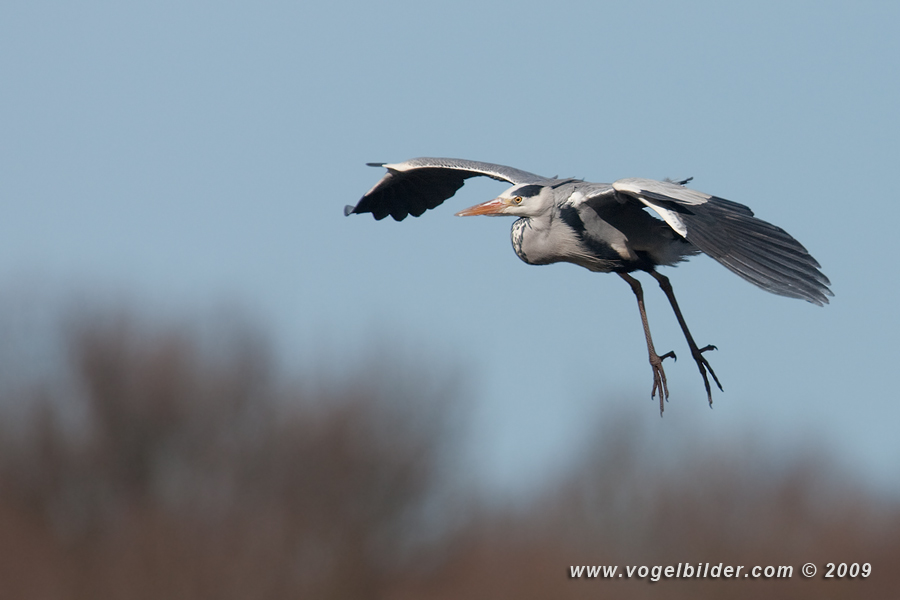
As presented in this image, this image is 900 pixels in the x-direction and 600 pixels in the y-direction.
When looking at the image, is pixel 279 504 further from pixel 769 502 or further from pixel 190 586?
pixel 769 502

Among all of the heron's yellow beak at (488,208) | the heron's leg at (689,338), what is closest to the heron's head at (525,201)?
the heron's yellow beak at (488,208)

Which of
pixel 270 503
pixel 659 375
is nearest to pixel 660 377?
pixel 659 375

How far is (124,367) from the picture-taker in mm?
25812

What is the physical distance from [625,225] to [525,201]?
773 millimetres

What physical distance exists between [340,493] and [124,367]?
5162 mm

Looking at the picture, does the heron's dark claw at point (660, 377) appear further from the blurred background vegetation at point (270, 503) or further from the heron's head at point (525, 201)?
the blurred background vegetation at point (270, 503)

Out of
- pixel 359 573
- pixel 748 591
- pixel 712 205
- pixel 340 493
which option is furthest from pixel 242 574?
pixel 712 205

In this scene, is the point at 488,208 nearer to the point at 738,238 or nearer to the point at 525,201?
the point at 525,201

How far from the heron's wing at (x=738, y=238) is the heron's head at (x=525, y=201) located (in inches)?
46.5

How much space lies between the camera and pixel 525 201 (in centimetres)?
945

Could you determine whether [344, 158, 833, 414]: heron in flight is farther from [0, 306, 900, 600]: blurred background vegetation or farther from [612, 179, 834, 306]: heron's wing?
[0, 306, 900, 600]: blurred background vegetation

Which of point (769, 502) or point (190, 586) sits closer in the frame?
point (190, 586)

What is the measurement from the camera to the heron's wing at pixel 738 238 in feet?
24.7

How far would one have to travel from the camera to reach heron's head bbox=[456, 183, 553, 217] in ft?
30.9
